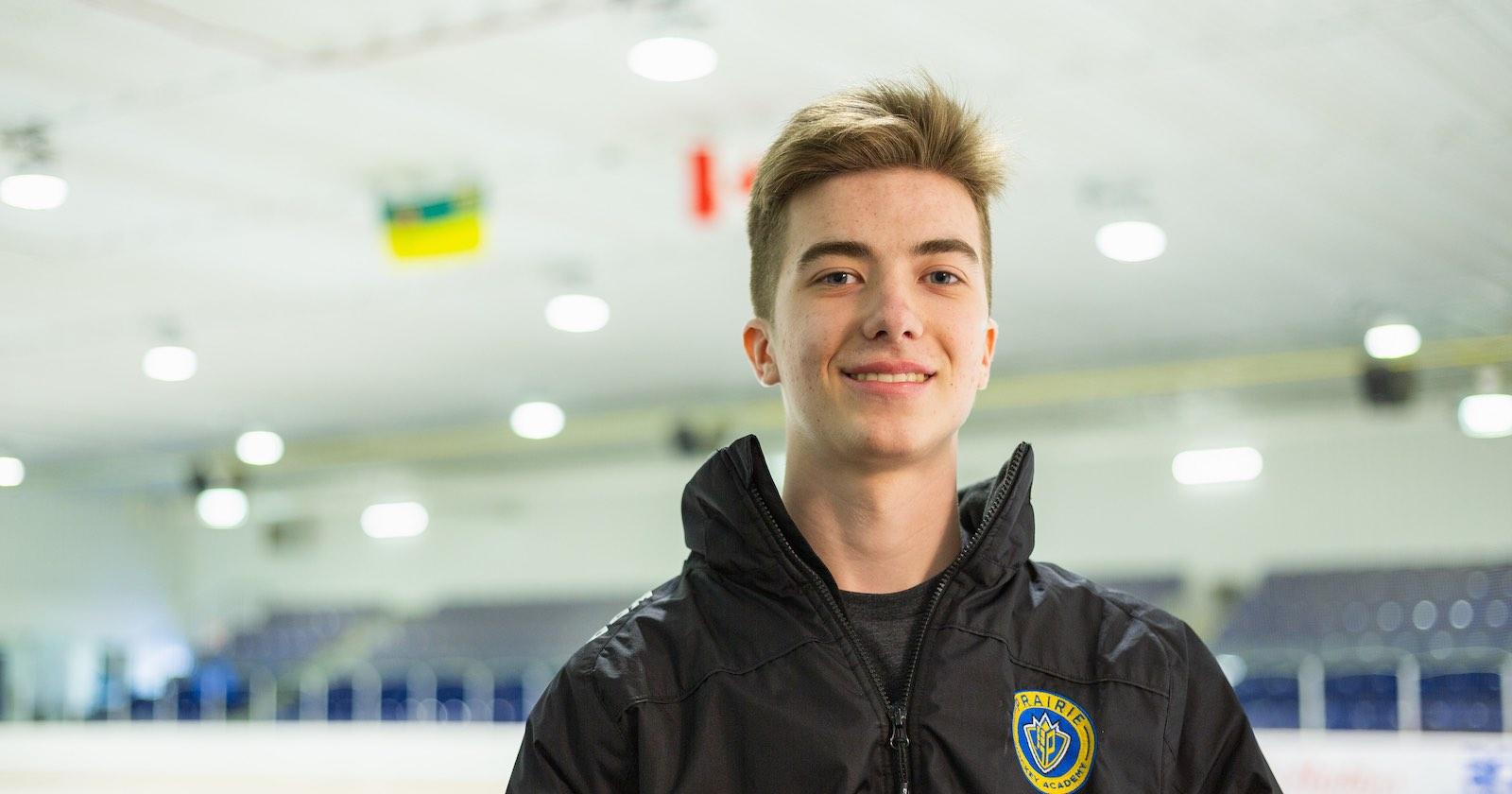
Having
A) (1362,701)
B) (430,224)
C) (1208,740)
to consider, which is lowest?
(1362,701)

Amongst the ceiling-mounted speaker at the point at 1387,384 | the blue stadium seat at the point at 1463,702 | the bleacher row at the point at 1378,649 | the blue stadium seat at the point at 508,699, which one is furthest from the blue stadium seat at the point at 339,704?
the ceiling-mounted speaker at the point at 1387,384

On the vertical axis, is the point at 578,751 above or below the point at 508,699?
above

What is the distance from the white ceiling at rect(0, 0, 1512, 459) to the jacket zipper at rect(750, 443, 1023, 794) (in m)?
1.87

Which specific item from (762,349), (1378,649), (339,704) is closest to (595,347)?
(339,704)

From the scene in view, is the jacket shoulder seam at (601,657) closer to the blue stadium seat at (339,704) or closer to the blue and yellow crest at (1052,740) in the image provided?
the blue and yellow crest at (1052,740)

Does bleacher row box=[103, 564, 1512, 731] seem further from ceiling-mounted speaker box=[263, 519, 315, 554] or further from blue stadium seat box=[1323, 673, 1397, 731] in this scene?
ceiling-mounted speaker box=[263, 519, 315, 554]

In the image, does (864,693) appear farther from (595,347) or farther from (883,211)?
(595,347)

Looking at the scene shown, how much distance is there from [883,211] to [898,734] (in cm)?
52

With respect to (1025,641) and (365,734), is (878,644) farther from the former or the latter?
(365,734)

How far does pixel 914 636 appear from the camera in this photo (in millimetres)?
1595

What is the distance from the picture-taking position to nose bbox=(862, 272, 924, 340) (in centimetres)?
156

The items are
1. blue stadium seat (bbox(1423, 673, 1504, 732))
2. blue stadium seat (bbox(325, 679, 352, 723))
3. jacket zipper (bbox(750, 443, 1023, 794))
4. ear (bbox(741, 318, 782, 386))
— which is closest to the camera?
jacket zipper (bbox(750, 443, 1023, 794))

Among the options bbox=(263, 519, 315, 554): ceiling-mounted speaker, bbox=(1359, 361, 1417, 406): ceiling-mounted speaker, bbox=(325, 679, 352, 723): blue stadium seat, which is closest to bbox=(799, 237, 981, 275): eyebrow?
bbox=(1359, 361, 1417, 406): ceiling-mounted speaker

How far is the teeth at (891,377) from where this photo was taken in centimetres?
157
